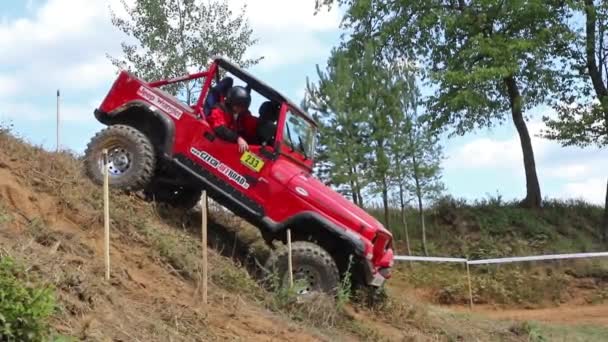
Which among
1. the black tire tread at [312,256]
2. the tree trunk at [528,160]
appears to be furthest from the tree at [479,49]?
the black tire tread at [312,256]

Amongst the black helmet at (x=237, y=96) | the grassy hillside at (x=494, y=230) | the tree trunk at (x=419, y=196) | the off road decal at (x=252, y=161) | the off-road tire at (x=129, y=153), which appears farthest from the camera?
the grassy hillside at (x=494, y=230)

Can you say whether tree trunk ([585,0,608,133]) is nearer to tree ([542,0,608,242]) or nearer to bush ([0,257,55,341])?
tree ([542,0,608,242])

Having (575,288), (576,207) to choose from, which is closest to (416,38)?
(576,207)

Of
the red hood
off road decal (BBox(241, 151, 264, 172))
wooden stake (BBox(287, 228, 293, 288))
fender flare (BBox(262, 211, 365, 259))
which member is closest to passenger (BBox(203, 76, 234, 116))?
off road decal (BBox(241, 151, 264, 172))

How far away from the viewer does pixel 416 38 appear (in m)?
25.9

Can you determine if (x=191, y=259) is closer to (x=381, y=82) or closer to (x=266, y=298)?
(x=266, y=298)

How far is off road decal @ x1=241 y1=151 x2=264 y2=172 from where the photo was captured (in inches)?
430

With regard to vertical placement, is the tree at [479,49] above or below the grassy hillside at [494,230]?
above

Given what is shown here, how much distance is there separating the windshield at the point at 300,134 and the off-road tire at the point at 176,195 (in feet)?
4.79

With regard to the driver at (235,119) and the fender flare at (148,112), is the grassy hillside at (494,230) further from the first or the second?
the fender flare at (148,112)

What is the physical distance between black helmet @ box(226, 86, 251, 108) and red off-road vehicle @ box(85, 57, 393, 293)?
0.62ft

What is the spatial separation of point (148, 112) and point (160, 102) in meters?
0.23

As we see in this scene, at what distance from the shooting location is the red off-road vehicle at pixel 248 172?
10.7 m

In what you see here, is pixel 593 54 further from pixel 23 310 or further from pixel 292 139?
pixel 23 310
